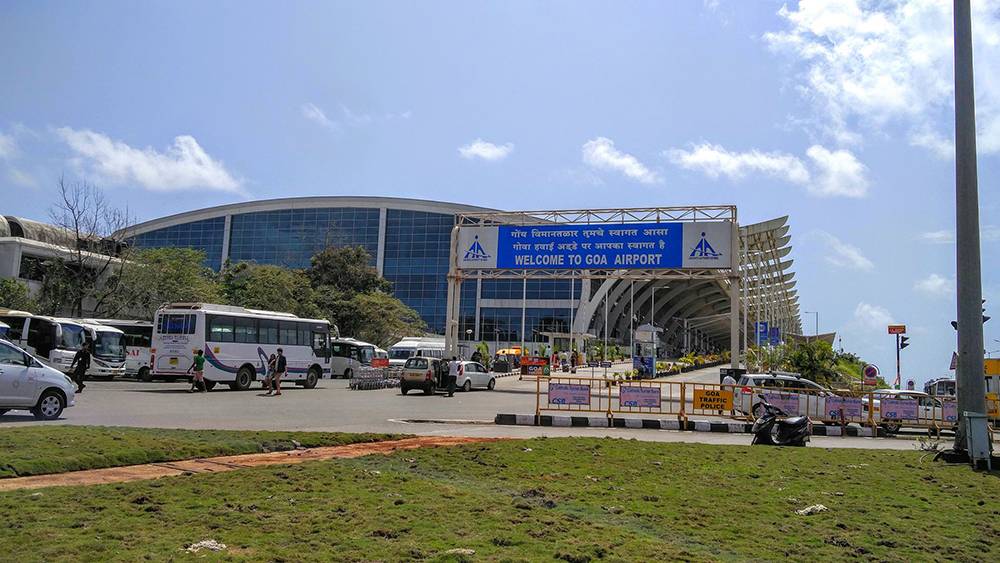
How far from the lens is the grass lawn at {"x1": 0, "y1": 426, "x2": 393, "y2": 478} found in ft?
27.5

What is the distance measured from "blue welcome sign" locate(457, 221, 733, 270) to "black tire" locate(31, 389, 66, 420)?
22952 millimetres

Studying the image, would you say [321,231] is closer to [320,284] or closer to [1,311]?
[320,284]

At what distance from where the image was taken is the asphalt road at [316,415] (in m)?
15.3

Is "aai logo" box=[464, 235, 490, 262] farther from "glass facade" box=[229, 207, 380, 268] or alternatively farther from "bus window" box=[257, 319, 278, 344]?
"glass facade" box=[229, 207, 380, 268]

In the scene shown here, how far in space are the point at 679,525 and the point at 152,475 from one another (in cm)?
566

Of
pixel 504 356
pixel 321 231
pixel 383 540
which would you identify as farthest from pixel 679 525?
pixel 321 231

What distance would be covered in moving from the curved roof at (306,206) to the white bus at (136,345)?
48841 millimetres

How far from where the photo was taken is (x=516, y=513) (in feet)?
20.8

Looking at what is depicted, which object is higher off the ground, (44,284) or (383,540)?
(44,284)

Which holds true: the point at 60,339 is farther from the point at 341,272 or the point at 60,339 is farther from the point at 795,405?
the point at 341,272

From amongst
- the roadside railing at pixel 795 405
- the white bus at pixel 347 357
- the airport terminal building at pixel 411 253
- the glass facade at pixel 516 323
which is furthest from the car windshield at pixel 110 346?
the glass facade at pixel 516 323

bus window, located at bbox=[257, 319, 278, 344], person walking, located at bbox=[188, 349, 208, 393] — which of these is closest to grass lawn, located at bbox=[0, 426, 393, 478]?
person walking, located at bbox=[188, 349, 208, 393]

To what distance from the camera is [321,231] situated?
88062 millimetres

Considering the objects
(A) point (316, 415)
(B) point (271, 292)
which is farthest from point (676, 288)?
(A) point (316, 415)
